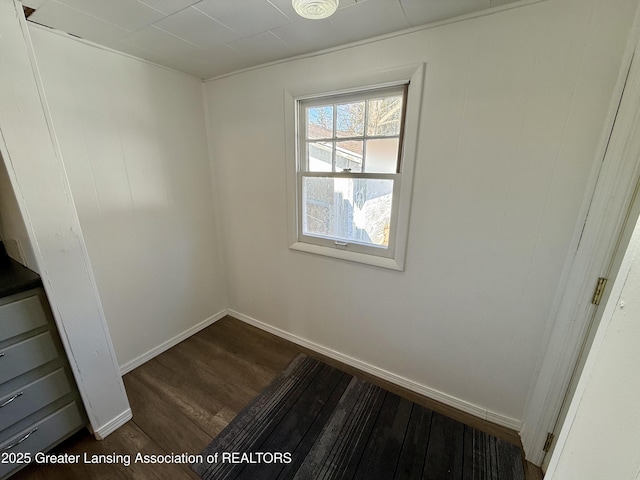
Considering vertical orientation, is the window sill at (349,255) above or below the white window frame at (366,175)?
below

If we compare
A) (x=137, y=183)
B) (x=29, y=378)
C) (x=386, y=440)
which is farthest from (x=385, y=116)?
(x=29, y=378)

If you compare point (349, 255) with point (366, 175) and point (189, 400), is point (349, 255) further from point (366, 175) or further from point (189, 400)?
point (189, 400)

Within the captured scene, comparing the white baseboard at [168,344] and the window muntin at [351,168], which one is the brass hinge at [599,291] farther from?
the white baseboard at [168,344]

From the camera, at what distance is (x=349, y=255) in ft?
5.94

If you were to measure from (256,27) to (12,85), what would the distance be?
108 cm

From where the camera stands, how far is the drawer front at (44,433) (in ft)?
3.93

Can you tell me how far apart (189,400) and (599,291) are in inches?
90.6

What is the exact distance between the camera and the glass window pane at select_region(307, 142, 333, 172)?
1803mm

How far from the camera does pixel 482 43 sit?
1.21 metres

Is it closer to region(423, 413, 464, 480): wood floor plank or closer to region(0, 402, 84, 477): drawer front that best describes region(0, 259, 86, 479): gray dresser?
region(0, 402, 84, 477): drawer front

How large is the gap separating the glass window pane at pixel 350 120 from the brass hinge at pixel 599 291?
1379 millimetres

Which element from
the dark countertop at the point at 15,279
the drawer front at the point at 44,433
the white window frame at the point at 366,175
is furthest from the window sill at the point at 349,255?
the drawer front at the point at 44,433

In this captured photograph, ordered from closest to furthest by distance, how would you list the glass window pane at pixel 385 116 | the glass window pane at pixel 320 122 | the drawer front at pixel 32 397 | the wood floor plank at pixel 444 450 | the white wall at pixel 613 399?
the white wall at pixel 613 399 < the drawer front at pixel 32 397 < the wood floor plank at pixel 444 450 < the glass window pane at pixel 385 116 < the glass window pane at pixel 320 122

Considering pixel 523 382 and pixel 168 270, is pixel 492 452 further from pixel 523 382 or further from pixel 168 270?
pixel 168 270
